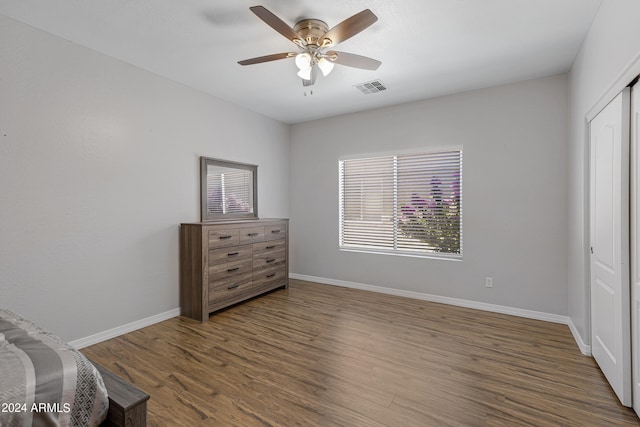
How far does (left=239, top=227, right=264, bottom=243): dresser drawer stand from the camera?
3.81 m

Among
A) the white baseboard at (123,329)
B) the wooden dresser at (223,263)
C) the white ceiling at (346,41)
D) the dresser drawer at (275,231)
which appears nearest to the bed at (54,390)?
the white baseboard at (123,329)

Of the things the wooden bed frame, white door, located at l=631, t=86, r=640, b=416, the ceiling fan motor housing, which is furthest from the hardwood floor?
the ceiling fan motor housing

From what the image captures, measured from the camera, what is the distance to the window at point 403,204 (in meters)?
3.86

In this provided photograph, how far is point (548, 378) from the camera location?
215 cm

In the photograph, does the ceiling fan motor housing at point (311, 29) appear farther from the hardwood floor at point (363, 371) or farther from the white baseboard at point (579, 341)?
the white baseboard at point (579, 341)

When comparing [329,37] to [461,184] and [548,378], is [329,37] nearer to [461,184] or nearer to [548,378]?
[461,184]

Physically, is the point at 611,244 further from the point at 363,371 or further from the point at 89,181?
the point at 89,181

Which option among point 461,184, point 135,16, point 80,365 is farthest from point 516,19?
point 80,365

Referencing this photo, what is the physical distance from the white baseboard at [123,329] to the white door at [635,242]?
3.99m

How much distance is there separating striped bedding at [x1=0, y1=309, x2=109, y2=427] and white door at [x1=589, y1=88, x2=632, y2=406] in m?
2.88

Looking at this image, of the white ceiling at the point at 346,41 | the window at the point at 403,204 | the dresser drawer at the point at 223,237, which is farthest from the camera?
the window at the point at 403,204

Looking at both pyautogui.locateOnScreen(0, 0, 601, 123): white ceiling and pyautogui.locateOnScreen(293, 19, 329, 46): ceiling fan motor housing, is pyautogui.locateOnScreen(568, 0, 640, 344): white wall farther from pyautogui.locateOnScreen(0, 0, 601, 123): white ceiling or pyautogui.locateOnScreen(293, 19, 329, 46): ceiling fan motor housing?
pyautogui.locateOnScreen(293, 19, 329, 46): ceiling fan motor housing

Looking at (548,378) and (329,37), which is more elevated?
(329,37)

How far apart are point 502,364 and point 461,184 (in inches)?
84.6
